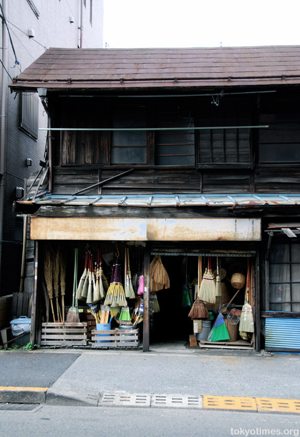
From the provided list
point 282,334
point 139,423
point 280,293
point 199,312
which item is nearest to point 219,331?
point 199,312

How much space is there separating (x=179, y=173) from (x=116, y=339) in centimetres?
392

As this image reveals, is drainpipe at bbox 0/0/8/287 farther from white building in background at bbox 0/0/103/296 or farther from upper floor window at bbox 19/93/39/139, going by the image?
upper floor window at bbox 19/93/39/139

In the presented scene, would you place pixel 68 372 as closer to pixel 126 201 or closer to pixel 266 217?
pixel 126 201

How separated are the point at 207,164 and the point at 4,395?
620 cm

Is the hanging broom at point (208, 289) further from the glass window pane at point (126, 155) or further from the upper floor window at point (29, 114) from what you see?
the upper floor window at point (29, 114)

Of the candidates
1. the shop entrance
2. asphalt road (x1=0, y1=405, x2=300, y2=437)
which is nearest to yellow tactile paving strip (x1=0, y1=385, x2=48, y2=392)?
asphalt road (x1=0, y1=405, x2=300, y2=437)

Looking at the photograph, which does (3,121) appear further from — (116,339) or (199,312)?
(199,312)

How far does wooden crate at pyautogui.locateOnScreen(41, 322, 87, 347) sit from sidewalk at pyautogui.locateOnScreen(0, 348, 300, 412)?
0.30 meters

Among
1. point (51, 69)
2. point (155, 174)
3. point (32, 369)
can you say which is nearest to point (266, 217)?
point (155, 174)

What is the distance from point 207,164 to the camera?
10.0 m

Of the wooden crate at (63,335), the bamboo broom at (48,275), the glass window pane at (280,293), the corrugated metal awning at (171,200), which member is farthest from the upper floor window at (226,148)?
the wooden crate at (63,335)

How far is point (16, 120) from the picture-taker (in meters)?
12.5

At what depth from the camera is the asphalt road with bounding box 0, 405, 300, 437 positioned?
539cm

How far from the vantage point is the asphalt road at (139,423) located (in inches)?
212
